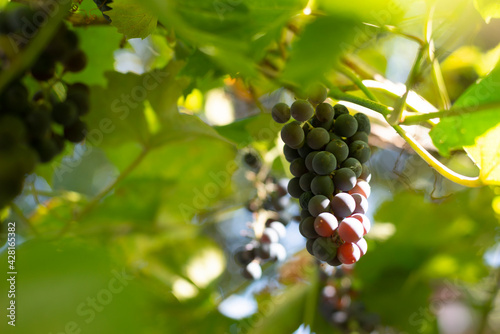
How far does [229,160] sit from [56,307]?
27.9 inches

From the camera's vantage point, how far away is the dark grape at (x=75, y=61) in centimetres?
77

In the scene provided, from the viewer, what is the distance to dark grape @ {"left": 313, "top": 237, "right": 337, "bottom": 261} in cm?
65

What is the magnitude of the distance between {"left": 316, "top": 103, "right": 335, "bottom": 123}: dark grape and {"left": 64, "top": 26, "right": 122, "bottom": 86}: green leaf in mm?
490

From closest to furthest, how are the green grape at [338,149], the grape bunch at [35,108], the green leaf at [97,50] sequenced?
the grape bunch at [35,108] < the green grape at [338,149] < the green leaf at [97,50]

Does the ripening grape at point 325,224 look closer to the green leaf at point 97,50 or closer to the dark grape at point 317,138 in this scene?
the dark grape at point 317,138

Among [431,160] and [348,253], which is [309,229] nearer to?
[348,253]

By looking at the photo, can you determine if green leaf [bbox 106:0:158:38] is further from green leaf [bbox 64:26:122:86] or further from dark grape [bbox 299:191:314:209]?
dark grape [bbox 299:191:314:209]

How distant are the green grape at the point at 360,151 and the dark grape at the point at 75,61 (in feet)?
1.63

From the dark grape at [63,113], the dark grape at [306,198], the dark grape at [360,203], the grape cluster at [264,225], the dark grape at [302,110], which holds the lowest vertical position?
the grape cluster at [264,225]

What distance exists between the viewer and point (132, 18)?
2.32 feet

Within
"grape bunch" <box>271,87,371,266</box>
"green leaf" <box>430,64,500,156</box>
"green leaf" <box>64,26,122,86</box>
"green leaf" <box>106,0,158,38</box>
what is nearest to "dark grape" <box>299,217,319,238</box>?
"grape bunch" <box>271,87,371,266</box>

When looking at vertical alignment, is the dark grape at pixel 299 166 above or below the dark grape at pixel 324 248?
above

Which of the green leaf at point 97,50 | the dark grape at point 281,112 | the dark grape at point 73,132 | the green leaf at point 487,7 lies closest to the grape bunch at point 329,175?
the dark grape at point 281,112

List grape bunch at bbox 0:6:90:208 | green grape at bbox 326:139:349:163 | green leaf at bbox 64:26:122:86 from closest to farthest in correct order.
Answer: grape bunch at bbox 0:6:90:208 → green grape at bbox 326:139:349:163 → green leaf at bbox 64:26:122:86
